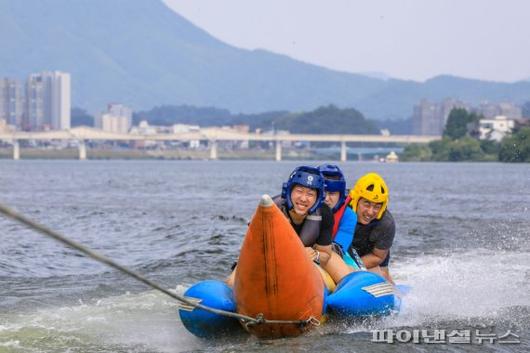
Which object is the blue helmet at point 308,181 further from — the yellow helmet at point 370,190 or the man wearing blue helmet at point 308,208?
the yellow helmet at point 370,190

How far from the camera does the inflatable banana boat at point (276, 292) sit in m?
11.6

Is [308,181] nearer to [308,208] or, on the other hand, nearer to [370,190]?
[308,208]

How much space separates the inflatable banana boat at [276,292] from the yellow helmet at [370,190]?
110 centimetres

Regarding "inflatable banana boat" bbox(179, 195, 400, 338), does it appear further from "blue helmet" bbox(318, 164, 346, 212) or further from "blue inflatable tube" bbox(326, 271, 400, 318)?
"blue helmet" bbox(318, 164, 346, 212)

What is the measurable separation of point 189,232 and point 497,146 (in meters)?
126

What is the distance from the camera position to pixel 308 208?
485 inches

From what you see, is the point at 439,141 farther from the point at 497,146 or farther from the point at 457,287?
the point at 457,287

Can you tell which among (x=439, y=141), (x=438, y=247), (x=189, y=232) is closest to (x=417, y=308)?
(x=438, y=247)

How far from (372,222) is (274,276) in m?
2.95

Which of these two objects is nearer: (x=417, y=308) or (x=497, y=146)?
(x=417, y=308)

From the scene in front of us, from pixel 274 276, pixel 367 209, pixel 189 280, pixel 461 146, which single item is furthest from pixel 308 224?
pixel 461 146

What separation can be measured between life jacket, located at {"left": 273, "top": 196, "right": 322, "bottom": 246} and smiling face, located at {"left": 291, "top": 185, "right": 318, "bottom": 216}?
0.37 feet

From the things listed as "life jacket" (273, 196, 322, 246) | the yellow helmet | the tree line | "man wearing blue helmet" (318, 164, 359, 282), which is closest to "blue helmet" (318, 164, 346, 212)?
"man wearing blue helmet" (318, 164, 359, 282)

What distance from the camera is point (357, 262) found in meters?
14.1
